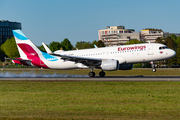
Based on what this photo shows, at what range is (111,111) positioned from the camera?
14539 mm

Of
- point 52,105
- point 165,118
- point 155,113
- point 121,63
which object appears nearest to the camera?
point 165,118

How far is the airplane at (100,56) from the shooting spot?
37.1m

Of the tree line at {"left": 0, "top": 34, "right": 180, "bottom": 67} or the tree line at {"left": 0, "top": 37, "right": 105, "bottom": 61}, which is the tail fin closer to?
the tree line at {"left": 0, "top": 34, "right": 180, "bottom": 67}

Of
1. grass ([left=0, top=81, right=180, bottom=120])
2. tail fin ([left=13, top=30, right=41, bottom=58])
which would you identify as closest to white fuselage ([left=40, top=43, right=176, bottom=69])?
tail fin ([left=13, top=30, right=41, bottom=58])

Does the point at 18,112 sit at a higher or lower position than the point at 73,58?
lower

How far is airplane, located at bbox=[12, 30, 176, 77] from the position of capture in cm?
3709

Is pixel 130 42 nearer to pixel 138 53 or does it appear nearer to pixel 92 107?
pixel 138 53

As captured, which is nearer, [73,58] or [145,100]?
[145,100]

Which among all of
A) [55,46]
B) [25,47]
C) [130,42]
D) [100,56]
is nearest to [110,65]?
[100,56]

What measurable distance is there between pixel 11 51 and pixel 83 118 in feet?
515

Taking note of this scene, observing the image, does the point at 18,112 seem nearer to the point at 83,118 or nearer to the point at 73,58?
the point at 83,118

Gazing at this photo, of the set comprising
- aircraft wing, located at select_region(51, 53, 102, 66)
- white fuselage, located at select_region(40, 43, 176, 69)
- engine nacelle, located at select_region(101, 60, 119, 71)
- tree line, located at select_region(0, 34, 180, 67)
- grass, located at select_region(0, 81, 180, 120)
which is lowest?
grass, located at select_region(0, 81, 180, 120)

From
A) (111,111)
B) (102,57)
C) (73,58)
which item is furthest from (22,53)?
(111,111)

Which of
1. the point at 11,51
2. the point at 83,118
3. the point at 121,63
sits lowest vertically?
the point at 83,118
